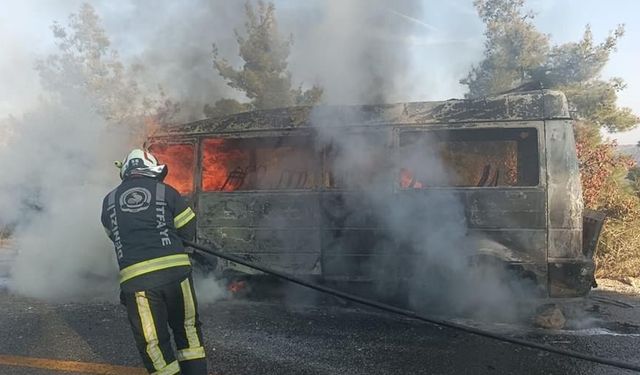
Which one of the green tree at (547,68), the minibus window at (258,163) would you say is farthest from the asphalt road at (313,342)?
the green tree at (547,68)

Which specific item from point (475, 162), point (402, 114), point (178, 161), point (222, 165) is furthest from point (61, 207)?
point (475, 162)

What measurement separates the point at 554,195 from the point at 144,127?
5.14 metres

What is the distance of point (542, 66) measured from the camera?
15242 mm

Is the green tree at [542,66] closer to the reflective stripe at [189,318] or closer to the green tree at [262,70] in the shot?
the green tree at [262,70]

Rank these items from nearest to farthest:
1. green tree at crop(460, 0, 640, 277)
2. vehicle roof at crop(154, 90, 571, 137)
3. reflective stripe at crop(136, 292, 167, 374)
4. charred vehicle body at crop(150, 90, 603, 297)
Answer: reflective stripe at crop(136, 292, 167, 374)
charred vehicle body at crop(150, 90, 603, 297)
vehicle roof at crop(154, 90, 571, 137)
green tree at crop(460, 0, 640, 277)

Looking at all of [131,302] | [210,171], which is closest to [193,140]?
[210,171]

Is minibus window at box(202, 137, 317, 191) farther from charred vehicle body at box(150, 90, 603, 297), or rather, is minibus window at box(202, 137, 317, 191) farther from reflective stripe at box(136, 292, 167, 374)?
reflective stripe at box(136, 292, 167, 374)

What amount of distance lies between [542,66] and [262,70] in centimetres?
852

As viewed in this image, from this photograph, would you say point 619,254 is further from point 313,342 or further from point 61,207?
point 61,207

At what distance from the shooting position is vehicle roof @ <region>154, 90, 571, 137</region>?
5125mm

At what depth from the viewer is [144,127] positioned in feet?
22.4

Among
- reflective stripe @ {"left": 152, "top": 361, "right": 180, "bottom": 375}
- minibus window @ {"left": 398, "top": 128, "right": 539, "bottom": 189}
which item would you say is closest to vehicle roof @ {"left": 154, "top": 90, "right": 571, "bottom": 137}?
minibus window @ {"left": 398, "top": 128, "right": 539, "bottom": 189}

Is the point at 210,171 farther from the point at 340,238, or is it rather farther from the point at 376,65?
the point at 376,65

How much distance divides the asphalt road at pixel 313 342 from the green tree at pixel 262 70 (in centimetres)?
490
